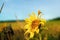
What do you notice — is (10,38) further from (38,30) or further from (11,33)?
(38,30)

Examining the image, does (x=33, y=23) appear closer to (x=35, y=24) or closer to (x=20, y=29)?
(x=35, y=24)

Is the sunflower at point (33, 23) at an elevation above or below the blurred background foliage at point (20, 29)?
above

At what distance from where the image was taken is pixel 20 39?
1123 mm

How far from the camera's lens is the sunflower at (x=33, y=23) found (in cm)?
78

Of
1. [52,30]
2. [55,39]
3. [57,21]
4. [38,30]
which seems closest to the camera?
[38,30]

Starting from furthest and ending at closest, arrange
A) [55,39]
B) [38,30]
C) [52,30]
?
[52,30]
[55,39]
[38,30]

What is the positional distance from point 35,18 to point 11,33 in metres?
0.33

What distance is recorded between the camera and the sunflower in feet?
2.56

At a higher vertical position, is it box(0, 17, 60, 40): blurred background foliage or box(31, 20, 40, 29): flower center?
box(31, 20, 40, 29): flower center

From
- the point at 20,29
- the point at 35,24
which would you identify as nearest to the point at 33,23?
the point at 35,24

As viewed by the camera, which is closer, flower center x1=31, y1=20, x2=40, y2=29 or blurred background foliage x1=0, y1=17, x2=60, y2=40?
flower center x1=31, y1=20, x2=40, y2=29

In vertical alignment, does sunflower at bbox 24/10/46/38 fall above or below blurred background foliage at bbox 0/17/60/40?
above

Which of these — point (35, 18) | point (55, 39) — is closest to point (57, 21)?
point (55, 39)

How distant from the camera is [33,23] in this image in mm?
843
